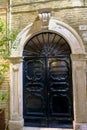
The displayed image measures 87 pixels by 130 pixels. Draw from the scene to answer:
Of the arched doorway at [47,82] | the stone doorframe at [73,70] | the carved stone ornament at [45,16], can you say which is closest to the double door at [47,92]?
the arched doorway at [47,82]

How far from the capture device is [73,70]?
668 cm

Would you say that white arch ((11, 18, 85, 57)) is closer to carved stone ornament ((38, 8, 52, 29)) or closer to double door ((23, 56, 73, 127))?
carved stone ornament ((38, 8, 52, 29))

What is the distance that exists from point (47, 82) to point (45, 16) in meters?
2.07

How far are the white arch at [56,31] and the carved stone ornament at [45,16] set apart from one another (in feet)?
0.38

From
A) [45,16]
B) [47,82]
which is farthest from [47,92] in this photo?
[45,16]

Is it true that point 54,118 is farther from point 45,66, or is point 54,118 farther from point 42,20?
point 42,20

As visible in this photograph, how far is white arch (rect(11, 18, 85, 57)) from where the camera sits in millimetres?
6695

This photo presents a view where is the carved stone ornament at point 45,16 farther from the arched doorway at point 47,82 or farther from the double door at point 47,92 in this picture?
the double door at point 47,92

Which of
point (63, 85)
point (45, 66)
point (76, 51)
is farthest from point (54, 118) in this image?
point (76, 51)

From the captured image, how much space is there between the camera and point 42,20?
22.6 ft

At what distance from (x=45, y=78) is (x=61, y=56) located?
864 mm

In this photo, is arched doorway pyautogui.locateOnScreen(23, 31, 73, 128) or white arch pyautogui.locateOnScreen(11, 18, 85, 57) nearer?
white arch pyautogui.locateOnScreen(11, 18, 85, 57)

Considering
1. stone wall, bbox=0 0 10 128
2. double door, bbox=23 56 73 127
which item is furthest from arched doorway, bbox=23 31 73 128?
stone wall, bbox=0 0 10 128

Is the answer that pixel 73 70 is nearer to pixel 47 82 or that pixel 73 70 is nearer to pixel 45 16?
pixel 47 82
